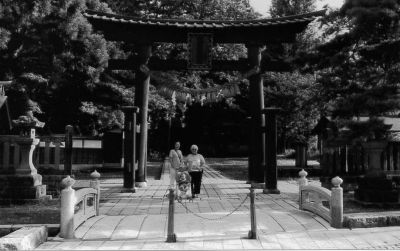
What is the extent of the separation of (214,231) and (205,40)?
884 centimetres

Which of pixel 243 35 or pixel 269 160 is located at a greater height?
pixel 243 35

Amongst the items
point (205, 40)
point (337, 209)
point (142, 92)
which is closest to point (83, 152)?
point (142, 92)

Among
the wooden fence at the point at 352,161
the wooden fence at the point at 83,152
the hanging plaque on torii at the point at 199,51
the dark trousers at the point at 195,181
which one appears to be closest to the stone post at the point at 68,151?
the wooden fence at the point at 83,152

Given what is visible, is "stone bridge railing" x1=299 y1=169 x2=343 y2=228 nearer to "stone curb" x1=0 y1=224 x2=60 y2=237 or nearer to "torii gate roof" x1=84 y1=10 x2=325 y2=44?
"stone curb" x1=0 y1=224 x2=60 y2=237

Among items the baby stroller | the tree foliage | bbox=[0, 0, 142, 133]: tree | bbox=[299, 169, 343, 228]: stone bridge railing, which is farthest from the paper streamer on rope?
the tree foliage

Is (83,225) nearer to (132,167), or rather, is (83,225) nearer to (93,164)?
(132,167)

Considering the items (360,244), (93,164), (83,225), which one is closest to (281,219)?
(360,244)

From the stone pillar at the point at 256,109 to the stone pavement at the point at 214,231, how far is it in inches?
145

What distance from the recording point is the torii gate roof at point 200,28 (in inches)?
622

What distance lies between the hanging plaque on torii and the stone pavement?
546cm

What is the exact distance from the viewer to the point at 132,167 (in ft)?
50.1

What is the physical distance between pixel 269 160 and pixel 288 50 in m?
23.1

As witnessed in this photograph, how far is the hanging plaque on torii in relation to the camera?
15.7 metres

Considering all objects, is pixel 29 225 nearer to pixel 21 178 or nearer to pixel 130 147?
pixel 21 178
